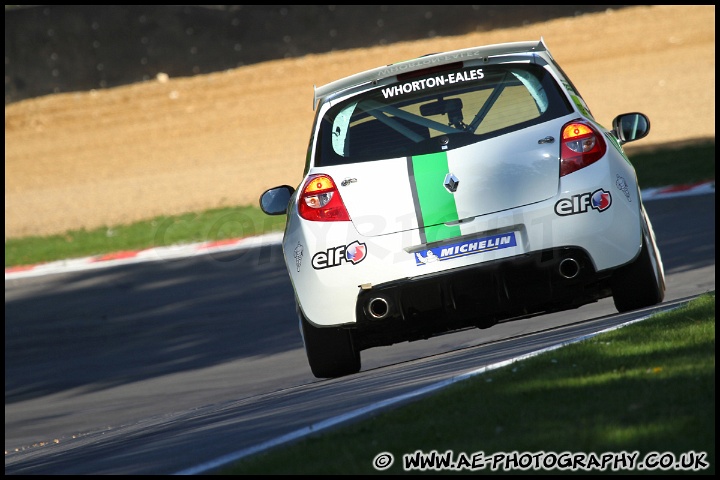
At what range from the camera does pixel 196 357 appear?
10.4 meters

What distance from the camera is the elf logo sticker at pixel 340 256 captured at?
6496 millimetres

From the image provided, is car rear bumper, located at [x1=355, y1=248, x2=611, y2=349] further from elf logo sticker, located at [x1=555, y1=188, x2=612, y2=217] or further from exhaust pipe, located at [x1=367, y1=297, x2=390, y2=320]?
elf logo sticker, located at [x1=555, y1=188, x2=612, y2=217]

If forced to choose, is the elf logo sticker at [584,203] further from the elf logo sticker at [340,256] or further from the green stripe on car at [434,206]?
the elf logo sticker at [340,256]

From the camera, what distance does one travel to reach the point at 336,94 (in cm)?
→ 702

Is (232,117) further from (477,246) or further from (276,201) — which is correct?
(477,246)

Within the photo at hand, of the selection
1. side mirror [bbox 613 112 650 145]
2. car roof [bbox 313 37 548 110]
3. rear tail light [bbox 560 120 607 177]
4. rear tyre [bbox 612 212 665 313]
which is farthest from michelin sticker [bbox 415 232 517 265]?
side mirror [bbox 613 112 650 145]

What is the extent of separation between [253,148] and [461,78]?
2125 centimetres

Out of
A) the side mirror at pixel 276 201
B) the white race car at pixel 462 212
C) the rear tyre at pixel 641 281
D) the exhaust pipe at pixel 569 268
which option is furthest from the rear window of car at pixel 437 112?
the rear tyre at pixel 641 281

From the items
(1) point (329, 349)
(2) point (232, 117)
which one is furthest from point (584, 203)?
(2) point (232, 117)

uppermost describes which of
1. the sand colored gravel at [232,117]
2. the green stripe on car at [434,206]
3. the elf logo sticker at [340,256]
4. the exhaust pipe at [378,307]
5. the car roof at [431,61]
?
the sand colored gravel at [232,117]

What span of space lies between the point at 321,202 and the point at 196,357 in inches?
162

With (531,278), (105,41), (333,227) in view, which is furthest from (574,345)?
(105,41)

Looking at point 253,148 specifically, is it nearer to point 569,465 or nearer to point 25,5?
point 25,5

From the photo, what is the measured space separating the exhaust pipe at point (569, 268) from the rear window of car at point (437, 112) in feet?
2.44
